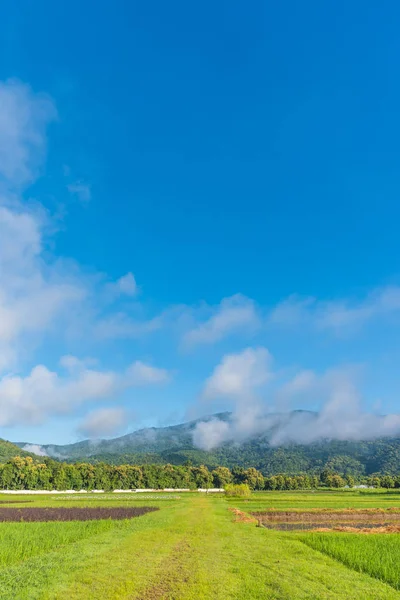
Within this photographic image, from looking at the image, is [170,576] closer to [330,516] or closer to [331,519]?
[331,519]

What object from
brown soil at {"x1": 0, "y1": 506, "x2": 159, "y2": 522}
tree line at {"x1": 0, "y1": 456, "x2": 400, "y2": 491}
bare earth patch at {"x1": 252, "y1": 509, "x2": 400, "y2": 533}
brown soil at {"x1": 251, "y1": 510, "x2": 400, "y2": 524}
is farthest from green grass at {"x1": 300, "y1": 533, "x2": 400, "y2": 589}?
tree line at {"x1": 0, "y1": 456, "x2": 400, "y2": 491}

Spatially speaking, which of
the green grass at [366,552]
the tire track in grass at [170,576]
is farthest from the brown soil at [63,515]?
the green grass at [366,552]

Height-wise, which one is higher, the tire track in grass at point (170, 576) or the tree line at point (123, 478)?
the tire track in grass at point (170, 576)

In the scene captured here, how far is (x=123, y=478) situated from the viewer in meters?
128

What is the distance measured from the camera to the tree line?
113688mm

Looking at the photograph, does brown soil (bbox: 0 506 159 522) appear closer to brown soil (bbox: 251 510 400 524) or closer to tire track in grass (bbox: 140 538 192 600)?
brown soil (bbox: 251 510 400 524)

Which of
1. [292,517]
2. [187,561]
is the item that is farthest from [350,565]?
[292,517]

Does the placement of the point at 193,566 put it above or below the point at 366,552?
above

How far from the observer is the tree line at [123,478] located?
4476 inches

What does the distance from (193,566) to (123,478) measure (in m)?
123

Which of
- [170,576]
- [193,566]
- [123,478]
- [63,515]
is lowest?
[123,478]

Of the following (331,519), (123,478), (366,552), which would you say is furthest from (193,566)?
(123,478)

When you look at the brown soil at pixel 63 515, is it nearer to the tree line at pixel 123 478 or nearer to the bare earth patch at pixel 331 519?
the bare earth patch at pixel 331 519

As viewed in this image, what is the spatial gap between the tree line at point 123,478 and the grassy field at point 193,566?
332ft
